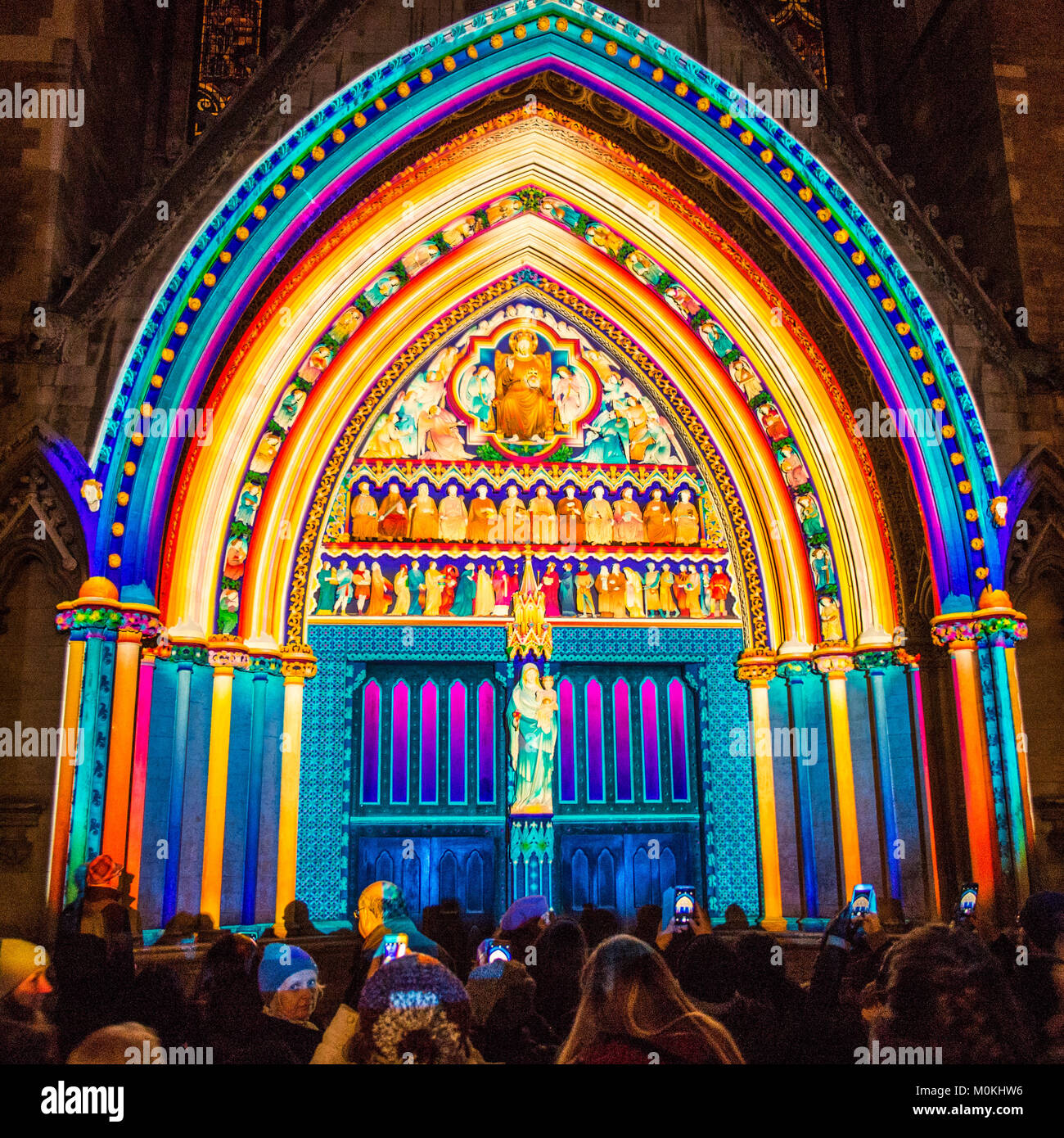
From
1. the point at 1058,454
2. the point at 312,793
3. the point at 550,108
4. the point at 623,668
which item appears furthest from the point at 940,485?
the point at 312,793

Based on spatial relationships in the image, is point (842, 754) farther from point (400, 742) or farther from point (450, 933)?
point (400, 742)

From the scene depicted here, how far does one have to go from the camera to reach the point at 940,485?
11.1 m

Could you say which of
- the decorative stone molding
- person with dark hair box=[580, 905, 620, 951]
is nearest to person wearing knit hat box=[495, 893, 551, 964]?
person with dark hair box=[580, 905, 620, 951]

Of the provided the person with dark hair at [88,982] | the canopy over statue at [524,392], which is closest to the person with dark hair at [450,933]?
→ the person with dark hair at [88,982]

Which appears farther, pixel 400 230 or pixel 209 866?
pixel 400 230

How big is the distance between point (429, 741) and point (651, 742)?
2.92 meters

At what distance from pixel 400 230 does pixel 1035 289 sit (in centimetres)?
718

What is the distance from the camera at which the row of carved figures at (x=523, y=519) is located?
1382cm

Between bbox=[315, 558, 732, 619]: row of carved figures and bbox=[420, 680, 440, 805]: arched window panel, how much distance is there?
108 centimetres

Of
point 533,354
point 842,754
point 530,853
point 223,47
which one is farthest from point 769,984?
point 223,47

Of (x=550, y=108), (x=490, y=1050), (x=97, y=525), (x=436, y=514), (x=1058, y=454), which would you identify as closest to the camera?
(x=490, y=1050)

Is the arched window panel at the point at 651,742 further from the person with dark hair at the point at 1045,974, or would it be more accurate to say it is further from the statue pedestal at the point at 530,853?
the person with dark hair at the point at 1045,974

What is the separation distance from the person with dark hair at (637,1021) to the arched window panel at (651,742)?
10856mm

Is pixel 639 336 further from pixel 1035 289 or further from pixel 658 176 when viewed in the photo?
pixel 1035 289
